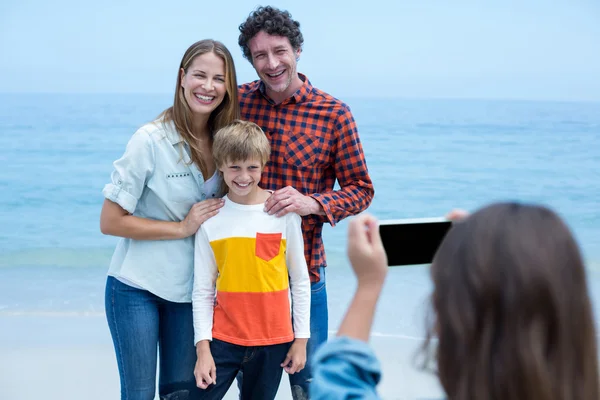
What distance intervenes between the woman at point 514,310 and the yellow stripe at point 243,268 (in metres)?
1.16

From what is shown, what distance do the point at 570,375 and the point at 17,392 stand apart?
2.94 meters

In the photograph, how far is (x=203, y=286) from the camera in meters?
1.97

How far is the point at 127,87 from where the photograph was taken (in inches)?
656

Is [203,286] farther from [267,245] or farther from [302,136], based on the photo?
[302,136]

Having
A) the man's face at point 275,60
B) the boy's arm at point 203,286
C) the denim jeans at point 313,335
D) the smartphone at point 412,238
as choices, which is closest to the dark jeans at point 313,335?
the denim jeans at point 313,335

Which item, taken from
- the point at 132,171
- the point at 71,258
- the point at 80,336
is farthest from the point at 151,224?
the point at 71,258

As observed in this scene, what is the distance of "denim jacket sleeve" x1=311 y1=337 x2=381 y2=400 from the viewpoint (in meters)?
0.85

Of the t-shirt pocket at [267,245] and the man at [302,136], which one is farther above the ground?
the man at [302,136]

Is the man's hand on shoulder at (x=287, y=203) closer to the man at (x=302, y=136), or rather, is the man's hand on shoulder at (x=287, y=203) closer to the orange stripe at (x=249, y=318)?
the man at (x=302, y=136)

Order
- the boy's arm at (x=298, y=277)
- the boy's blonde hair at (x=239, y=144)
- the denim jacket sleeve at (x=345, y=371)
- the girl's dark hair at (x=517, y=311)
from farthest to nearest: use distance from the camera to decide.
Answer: the boy's arm at (x=298, y=277) → the boy's blonde hair at (x=239, y=144) → the denim jacket sleeve at (x=345, y=371) → the girl's dark hair at (x=517, y=311)

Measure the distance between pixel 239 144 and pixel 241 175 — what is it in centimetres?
9

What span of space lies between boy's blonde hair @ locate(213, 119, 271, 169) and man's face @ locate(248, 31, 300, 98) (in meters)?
0.21

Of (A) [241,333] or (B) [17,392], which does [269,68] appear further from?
(B) [17,392]

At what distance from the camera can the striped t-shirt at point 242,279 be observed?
195 cm
